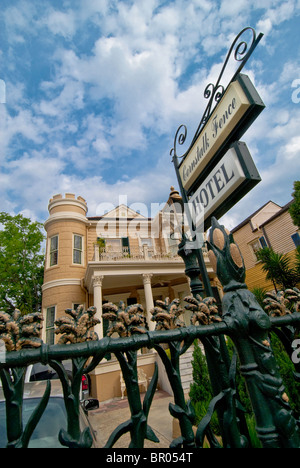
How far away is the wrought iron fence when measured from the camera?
813 millimetres

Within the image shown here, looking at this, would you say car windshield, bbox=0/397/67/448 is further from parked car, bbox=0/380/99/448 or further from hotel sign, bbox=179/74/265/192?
hotel sign, bbox=179/74/265/192

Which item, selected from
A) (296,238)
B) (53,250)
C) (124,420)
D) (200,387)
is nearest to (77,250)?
(53,250)

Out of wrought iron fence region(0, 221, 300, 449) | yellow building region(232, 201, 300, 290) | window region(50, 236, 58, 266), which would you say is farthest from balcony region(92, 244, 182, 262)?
wrought iron fence region(0, 221, 300, 449)

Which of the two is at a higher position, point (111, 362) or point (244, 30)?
point (244, 30)

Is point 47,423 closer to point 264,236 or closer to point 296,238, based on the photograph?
point 296,238

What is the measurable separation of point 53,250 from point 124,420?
35.4ft

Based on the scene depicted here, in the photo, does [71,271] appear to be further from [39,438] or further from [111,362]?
[39,438]

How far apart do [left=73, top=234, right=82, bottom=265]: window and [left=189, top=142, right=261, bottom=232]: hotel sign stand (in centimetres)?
1348

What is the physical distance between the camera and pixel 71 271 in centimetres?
1377

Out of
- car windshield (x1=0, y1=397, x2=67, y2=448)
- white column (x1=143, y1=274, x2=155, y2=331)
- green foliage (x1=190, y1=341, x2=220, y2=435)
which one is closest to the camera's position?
car windshield (x1=0, y1=397, x2=67, y2=448)
